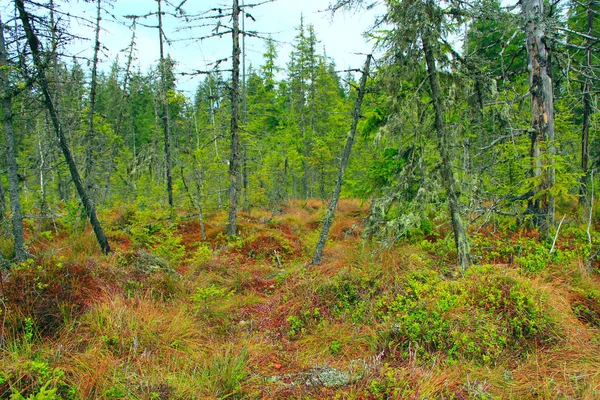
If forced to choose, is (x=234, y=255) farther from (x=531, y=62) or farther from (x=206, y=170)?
(x=531, y=62)

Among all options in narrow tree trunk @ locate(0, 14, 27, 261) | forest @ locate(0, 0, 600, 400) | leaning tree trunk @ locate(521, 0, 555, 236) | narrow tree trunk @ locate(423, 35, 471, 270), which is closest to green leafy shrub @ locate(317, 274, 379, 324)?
forest @ locate(0, 0, 600, 400)

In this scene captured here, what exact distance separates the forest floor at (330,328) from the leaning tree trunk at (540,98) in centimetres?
68

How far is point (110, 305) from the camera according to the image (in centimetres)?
477

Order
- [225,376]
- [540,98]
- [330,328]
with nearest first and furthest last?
[225,376]
[330,328]
[540,98]

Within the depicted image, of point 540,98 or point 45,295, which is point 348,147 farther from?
point 45,295

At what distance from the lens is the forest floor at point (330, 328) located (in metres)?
3.41

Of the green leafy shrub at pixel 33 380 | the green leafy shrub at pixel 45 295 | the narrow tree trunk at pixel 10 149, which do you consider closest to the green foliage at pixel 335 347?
the green leafy shrub at pixel 33 380

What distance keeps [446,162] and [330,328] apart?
3449 mm

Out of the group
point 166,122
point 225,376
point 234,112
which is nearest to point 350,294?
point 225,376

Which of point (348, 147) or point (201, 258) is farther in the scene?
point (201, 258)

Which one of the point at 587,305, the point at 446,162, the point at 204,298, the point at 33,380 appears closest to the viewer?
the point at 33,380

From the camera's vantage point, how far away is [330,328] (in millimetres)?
5035

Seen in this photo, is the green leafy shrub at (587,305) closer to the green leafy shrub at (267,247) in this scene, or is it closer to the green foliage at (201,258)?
the green leafy shrub at (267,247)

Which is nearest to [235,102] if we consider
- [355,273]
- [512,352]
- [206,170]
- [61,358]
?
[206,170]
